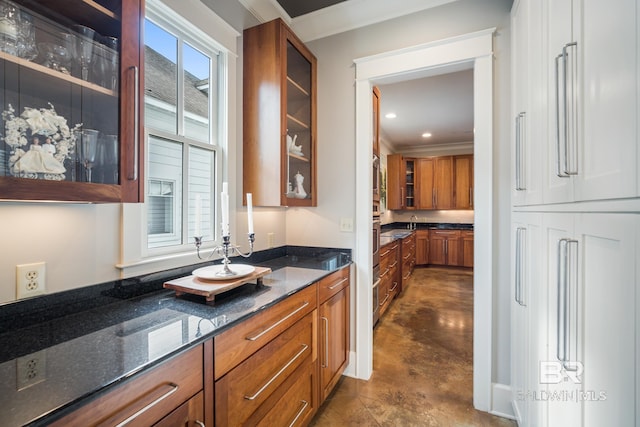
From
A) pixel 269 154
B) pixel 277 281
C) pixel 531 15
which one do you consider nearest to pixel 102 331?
pixel 277 281

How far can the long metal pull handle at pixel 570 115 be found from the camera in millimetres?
850

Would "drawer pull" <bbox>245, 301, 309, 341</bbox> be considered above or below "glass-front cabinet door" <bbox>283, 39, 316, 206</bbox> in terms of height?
below

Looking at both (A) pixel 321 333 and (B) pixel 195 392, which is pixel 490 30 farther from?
(B) pixel 195 392

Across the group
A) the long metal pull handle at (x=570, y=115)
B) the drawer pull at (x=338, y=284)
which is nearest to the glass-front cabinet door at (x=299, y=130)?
the drawer pull at (x=338, y=284)

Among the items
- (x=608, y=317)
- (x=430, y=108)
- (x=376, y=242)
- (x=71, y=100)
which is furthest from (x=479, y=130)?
(x=430, y=108)

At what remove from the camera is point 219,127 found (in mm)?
1855

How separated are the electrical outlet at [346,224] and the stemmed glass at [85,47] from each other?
1723 millimetres

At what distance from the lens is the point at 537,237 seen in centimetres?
132

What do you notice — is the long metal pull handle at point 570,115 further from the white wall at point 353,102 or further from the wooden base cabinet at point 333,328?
the wooden base cabinet at point 333,328

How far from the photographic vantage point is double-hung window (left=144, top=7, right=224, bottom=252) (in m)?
1.48

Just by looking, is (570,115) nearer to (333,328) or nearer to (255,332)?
(255,332)

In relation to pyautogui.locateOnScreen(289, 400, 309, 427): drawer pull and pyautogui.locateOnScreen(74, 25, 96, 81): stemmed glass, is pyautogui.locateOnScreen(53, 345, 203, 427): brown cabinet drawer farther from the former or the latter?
pyautogui.locateOnScreen(74, 25, 96, 81): stemmed glass

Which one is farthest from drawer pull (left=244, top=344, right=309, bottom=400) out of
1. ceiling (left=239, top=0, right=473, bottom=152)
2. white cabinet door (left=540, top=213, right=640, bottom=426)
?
ceiling (left=239, top=0, right=473, bottom=152)

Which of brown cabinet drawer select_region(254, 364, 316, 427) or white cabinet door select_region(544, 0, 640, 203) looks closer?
white cabinet door select_region(544, 0, 640, 203)
